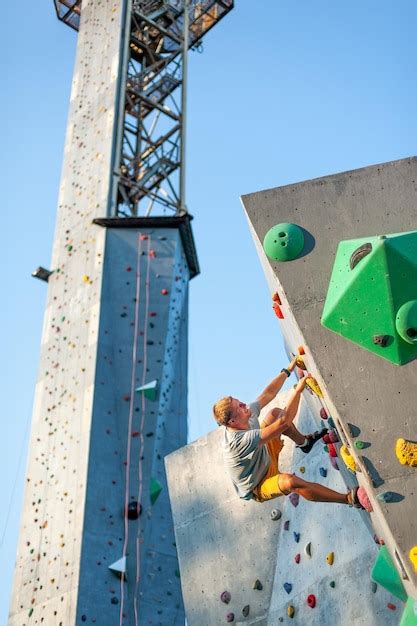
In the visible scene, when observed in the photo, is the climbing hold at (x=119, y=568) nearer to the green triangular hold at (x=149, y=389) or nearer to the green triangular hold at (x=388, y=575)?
the green triangular hold at (x=149, y=389)

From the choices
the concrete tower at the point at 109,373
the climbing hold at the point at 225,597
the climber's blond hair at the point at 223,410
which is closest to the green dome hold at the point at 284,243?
the climber's blond hair at the point at 223,410

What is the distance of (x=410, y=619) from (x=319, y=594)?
1.45 m

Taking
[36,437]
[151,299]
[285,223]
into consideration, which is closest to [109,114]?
[151,299]

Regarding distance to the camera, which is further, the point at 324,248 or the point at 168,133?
the point at 168,133

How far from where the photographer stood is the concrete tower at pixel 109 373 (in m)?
8.18

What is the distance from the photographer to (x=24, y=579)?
8477mm

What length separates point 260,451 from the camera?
4.07m

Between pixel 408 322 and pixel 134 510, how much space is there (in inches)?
231

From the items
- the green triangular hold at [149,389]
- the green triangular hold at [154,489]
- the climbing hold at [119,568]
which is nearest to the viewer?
the climbing hold at [119,568]

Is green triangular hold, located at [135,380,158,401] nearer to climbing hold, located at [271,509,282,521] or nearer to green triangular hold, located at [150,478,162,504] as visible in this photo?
green triangular hold, located at [150,478,162,504]

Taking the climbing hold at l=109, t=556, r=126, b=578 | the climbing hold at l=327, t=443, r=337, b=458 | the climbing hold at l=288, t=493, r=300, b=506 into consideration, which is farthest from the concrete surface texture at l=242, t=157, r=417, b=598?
the climbing hold at l=109, t=556, r=126, b=578

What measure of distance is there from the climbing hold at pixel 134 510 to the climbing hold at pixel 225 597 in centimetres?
306

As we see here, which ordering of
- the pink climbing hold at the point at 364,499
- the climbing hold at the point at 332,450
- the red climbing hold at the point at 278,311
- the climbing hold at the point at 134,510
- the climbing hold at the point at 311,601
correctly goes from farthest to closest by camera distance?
the climbing hold at the point at 134,510
the climbing hold at the point at 311,601
the climbing hold at the point at 332,450
the red climbing hold at the point at 278,311
the pink climbing hold at the point at 364,499

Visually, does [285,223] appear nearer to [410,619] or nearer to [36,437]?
[410,619]
